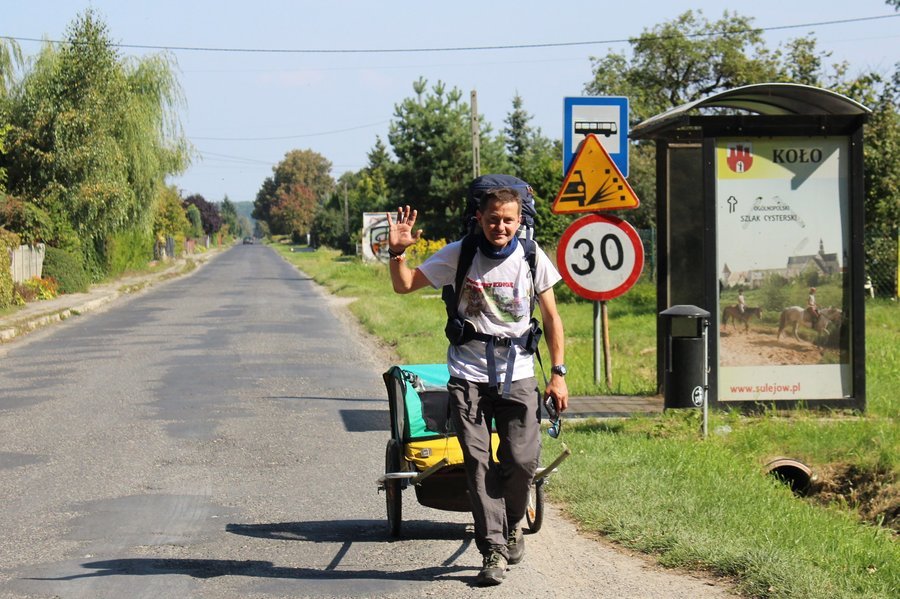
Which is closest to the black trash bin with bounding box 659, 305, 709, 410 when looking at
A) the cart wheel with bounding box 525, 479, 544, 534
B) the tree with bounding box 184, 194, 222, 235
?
the cart wheel with bounding box 525, 479, 544, 534

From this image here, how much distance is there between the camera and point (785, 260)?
10.5 m

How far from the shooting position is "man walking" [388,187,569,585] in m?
5.52

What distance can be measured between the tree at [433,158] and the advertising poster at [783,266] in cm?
4044

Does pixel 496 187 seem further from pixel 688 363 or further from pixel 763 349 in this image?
pixel 763 349

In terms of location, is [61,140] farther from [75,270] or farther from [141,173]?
[141,173]

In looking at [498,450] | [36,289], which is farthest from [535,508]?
[36,289]

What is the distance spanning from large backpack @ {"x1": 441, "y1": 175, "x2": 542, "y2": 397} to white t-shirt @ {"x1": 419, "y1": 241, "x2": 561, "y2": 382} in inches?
0.9

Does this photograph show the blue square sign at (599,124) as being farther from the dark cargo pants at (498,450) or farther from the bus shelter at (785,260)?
the dark cargo pants at (498,450)

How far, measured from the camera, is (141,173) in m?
41.1

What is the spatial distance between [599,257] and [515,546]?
212 inches

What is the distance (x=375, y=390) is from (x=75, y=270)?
24598 millimetres

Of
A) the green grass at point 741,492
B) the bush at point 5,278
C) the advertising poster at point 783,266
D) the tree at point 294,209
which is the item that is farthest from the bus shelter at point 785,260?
the tree at point 294,209

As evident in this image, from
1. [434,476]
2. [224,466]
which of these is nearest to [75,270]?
[224,466]

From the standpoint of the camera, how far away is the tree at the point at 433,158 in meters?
51.4
